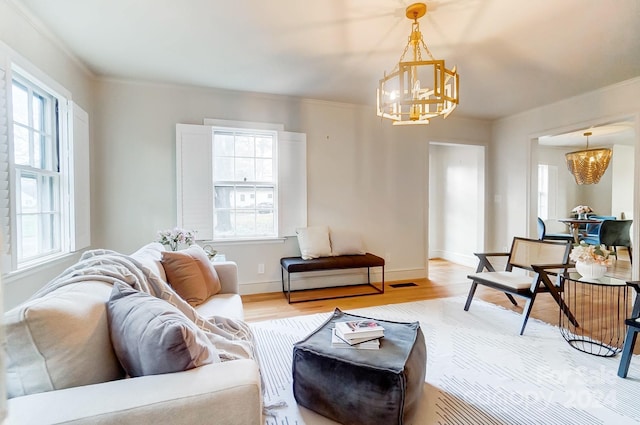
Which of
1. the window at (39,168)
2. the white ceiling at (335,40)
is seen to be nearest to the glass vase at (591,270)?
the white ceiling at (335,40)

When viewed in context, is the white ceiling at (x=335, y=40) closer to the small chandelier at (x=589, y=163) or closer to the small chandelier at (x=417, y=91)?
the small chandelier at (x=417, y=91)

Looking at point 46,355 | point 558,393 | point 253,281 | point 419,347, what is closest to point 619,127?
point 558,393

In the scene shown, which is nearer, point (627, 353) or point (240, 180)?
point (627, 353)

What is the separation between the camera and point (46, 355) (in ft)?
3.05

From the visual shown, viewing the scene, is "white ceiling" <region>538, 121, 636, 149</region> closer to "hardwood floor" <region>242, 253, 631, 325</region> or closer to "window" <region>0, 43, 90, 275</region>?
"hardwood floor" <region>242, 253, 631, 325</region>

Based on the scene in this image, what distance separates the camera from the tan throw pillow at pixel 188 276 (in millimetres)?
2135

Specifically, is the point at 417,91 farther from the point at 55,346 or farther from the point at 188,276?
the point at 55,346

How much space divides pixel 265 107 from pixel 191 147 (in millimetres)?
1020

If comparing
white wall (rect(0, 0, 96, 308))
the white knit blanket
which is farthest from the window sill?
the white knit blanket

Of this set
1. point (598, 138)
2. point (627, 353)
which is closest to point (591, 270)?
point (627, 353)

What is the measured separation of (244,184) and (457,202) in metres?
4.19

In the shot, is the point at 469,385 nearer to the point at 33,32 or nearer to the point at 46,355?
the point at 46,355

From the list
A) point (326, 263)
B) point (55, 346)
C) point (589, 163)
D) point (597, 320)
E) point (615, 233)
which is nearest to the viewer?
point (55, 346)

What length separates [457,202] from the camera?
6016mm
